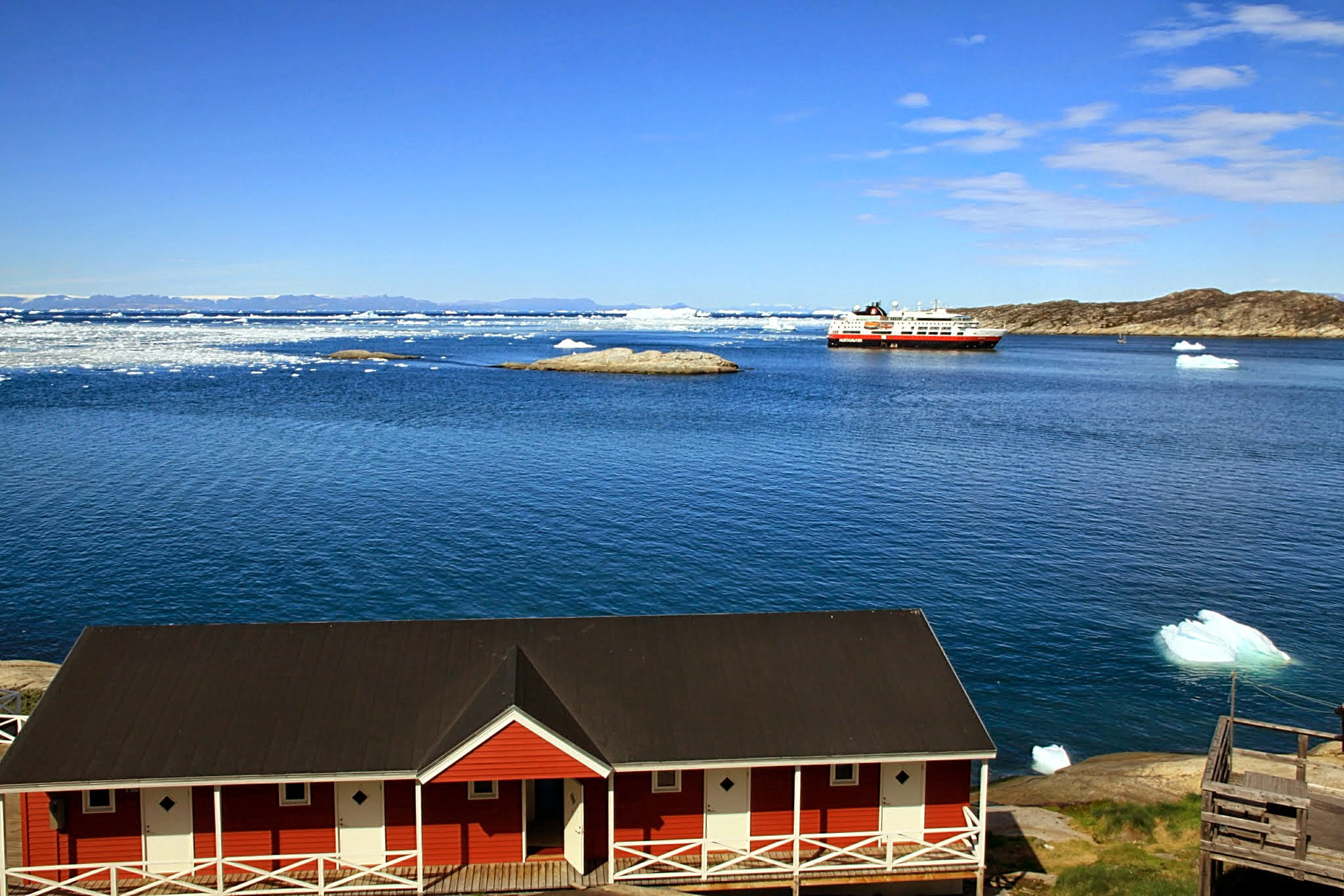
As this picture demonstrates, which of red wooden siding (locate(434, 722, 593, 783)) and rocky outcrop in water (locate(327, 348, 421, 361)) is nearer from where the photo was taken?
red wooden siding (locate(434, 722, 593, 783))

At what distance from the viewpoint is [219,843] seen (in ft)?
59.0

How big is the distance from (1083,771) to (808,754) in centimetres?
1152

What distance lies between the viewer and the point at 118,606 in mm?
35719

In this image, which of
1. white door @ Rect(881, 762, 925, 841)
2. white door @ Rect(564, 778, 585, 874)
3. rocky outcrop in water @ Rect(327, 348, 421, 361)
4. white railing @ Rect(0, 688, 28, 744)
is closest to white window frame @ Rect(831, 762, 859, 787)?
white door @ Rect(881, 762, 925, 841)

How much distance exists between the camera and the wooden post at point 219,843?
57.8 feet

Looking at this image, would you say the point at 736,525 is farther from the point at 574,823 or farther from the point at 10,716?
the point at 10,716

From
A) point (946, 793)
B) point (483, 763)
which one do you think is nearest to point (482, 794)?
point (483, 763)

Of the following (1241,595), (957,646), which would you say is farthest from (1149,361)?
(957,646)

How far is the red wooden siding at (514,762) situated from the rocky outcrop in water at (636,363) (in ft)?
372

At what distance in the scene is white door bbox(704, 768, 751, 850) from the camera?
19406mm

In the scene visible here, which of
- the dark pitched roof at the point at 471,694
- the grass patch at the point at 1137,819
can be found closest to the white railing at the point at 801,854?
the dark pitched roof at the point at 471,694

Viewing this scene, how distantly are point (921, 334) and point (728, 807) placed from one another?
7067 inches

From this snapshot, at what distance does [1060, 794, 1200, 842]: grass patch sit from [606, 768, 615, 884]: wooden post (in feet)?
37.0

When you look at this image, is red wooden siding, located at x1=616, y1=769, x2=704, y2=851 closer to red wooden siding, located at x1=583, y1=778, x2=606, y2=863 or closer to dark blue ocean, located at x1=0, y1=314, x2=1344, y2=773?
red wooden siding, located at x1=583, y1=778, x2=606, y2=863
